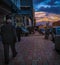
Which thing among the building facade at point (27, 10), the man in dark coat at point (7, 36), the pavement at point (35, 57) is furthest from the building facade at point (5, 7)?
the building facade at point (27, 10)

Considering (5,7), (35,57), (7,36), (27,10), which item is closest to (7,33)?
(7,36)

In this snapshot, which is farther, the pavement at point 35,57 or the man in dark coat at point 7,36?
the pavement at point 35,57

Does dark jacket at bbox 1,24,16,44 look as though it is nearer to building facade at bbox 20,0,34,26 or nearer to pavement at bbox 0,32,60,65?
pavement at bbox 0,32,60,65

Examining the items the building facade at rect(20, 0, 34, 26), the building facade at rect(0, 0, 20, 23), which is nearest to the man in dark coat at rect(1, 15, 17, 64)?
the building facade at rect(0, 0, 20, 23)

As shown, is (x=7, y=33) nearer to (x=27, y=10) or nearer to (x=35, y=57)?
(x=35, y=57)

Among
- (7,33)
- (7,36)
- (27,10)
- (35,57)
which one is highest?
(27,10)

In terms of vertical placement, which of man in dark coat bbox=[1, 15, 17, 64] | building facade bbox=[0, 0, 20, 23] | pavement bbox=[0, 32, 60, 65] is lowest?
pavement bbox=[0, 32, 60, 65]

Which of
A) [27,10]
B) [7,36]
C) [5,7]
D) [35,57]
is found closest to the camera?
[7,36]

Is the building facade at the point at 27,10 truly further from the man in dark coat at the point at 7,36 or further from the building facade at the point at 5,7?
the man in dark coat at the point at 7,36

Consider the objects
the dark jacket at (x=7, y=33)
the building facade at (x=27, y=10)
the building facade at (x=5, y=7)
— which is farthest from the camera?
the building facade at (x=27, y=10)

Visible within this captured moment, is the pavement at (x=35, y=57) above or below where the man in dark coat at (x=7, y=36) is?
below

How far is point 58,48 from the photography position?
53.9 feet

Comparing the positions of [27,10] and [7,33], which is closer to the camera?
[7,33]

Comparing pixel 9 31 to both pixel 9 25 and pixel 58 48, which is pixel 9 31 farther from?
pixel 58 48
